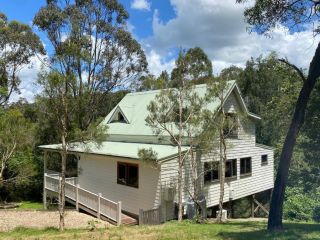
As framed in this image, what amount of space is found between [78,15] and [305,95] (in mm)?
24482

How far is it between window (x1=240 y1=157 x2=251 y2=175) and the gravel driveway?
950 centimetres

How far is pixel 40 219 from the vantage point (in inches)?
674

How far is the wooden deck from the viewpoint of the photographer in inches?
654

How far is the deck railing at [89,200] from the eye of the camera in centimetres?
1664

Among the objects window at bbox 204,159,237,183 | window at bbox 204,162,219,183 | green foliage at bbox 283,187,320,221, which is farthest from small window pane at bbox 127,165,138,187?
green foliage at bbox 283,187,320,221

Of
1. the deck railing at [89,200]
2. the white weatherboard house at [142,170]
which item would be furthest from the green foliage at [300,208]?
the deck railing at [89,200]

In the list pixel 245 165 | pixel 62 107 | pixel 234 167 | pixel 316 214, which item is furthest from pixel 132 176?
pixel 316 214

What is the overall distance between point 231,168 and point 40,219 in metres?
10.8

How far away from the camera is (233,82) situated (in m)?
20.4

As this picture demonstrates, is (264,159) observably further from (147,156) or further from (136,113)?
(147,156)

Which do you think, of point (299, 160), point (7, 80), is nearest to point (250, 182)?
point (299, 160)

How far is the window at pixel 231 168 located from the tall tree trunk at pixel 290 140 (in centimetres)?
1011

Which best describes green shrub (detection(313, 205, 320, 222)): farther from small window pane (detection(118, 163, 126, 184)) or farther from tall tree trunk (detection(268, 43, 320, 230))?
tall tree trunk (detection(268, 43, 320, 230))

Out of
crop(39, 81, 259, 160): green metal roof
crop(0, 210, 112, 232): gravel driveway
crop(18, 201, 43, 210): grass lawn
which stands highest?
crop(39, 81, 259, 160): green metal roof
